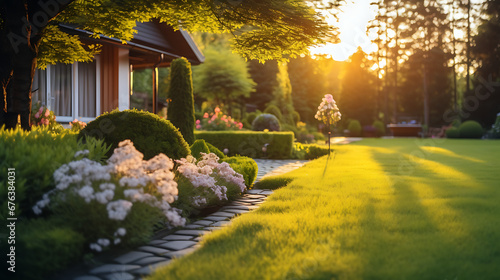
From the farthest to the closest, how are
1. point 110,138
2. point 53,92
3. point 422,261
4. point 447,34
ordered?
point 447,34 → point 53,92 → point 110,138 → point 422,261

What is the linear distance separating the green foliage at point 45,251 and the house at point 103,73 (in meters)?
8.74

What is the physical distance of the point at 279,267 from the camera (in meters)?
3.48

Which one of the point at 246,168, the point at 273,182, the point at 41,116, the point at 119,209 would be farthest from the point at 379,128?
the point at 119,209

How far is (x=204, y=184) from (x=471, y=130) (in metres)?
32.3

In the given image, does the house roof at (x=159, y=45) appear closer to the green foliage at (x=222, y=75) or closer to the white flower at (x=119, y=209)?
the white flower at (x=119, y=209)

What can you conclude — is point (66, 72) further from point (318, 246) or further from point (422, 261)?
point (422, 261)

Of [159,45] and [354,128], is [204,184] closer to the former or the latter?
[159,45]

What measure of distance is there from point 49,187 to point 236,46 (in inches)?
191

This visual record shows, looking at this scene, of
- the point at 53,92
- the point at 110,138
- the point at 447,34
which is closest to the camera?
the point at 110,138

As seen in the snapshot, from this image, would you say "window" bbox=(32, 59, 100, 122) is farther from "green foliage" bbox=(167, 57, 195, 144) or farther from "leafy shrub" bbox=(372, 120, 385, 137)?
"leafy shrub" bbox=(372, 120, 385, 137)

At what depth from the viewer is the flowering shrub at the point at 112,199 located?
161 inches

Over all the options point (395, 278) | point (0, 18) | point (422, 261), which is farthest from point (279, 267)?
point (0, 18)

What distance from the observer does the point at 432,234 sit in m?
4.44

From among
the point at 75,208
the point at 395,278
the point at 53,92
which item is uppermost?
the point at 53,92
